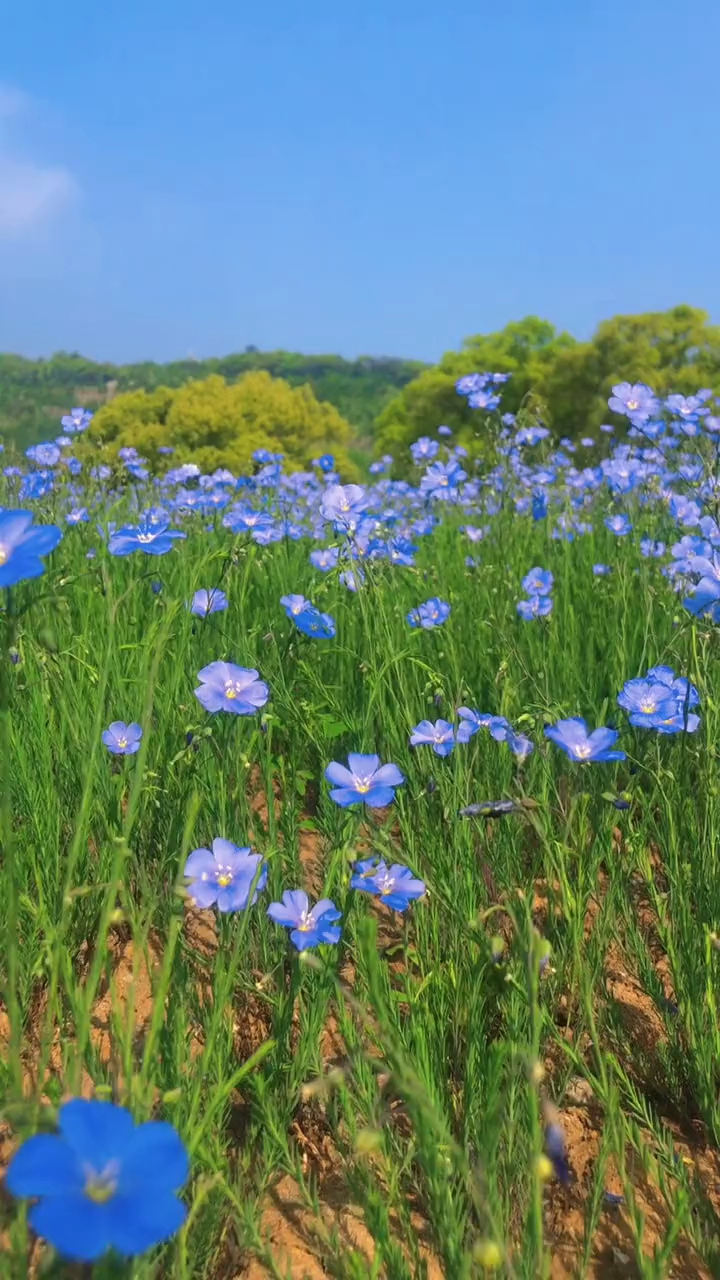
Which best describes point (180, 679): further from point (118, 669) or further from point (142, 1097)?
point (142, 1097)

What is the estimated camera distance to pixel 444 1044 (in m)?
1.48

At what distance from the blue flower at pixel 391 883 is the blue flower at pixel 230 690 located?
0.39 meters

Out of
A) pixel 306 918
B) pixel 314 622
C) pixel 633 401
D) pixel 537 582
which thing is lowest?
pixel 306 918

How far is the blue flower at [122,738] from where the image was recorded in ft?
6.06

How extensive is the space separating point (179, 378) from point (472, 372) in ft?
87.1

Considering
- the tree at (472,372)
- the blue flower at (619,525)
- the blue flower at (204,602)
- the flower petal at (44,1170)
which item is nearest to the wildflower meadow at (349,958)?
the flower petal at (44,1170)

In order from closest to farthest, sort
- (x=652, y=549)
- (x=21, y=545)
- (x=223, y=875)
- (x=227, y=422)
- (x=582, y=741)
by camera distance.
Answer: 1. (x=21, y=545)
2. (x=223, y=875)
3. (x=582, y=741)
4. (x=652, y=549)
5. (x=227, y=422)

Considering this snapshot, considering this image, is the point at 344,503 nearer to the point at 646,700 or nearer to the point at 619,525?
the point at 646,700

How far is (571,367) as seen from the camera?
20.6 m

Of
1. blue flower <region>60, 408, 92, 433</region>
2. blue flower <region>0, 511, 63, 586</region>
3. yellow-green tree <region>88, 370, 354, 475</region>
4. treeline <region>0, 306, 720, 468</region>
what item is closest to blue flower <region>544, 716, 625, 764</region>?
blue flower <region>0, 511, 63, 586</region>

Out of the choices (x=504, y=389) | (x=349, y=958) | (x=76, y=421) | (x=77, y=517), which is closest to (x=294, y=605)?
(x=349, y=958)

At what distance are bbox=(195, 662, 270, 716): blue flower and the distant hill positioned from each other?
27809mm

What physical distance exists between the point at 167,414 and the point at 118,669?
67.4 feet

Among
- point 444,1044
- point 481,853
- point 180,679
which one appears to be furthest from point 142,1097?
point 180,679
